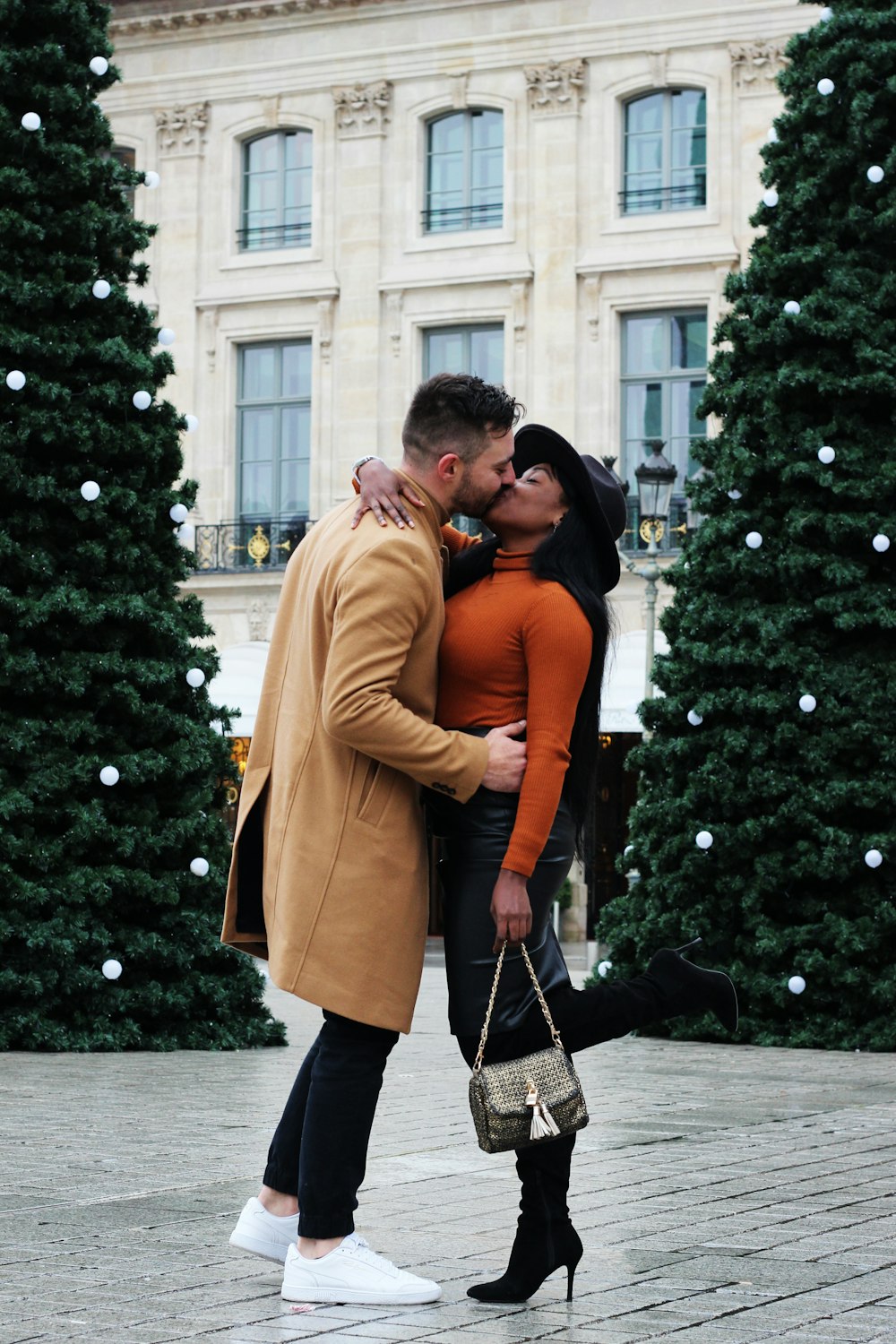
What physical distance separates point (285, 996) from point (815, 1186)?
33.2ft

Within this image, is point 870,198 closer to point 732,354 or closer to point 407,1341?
point 732,354

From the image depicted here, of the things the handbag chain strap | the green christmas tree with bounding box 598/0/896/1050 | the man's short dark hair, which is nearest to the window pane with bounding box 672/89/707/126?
the green christmas tree with bounding box 598/0/896/1050

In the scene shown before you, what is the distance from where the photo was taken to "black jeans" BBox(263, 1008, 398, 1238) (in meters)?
4.47

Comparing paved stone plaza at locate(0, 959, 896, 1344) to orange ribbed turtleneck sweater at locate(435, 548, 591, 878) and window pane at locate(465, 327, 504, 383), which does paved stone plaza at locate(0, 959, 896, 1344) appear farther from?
window pane at locate(465, 327, 504, 383)

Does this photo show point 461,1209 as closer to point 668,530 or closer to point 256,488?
point 668,530

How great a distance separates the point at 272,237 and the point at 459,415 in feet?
83.9

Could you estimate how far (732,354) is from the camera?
39.1 feet

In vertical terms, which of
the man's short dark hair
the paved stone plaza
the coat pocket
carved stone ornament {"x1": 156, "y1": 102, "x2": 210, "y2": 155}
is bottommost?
the paved stone plaza

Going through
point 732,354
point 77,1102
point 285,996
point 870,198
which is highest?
point 870,198

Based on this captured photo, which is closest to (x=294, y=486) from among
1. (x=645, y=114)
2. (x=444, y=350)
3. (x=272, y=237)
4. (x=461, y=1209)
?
(x=444, y=350)

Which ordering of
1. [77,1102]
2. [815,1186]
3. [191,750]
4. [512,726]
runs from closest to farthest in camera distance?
[512,726]
[815,1186]
[77,1102]
[191,750]

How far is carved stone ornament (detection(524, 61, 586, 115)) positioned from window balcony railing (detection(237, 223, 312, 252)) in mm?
3649

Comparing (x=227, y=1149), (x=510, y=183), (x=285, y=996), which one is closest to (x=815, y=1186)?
(x=227, y=1149)

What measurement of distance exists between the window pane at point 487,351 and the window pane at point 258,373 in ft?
9.75
